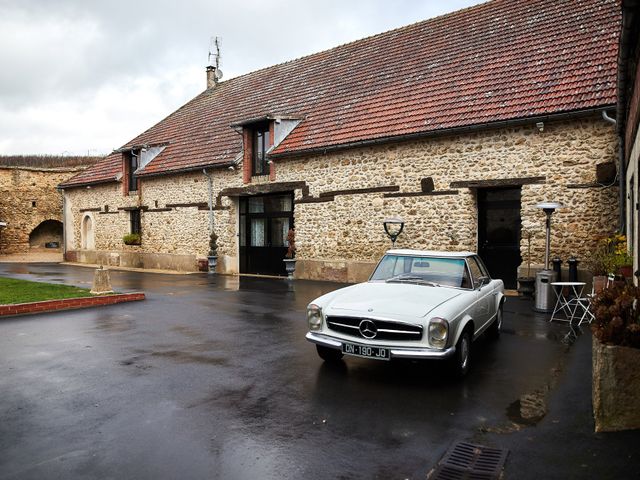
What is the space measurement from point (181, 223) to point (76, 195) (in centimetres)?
954

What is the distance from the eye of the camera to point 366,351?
18.2 ft

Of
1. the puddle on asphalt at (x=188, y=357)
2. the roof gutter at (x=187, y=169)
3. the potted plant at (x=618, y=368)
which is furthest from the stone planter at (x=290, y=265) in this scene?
the potted plant at (x=618, y=368)

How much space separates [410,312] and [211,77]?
79.1 feet

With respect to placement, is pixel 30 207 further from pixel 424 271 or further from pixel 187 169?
pixel 424 271

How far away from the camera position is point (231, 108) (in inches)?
869

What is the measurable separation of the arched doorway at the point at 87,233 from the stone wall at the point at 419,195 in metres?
7.93

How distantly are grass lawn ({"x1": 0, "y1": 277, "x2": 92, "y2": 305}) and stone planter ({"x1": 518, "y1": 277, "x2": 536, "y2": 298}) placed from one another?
9802 millimetres

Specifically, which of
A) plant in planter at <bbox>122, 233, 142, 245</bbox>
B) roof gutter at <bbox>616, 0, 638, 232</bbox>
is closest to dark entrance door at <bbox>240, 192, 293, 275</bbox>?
A: plant in planter at <bbox>122, 233, 142, 245</bbox>

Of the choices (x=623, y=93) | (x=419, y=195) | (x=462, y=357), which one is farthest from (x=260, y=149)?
(x=462, y=357)

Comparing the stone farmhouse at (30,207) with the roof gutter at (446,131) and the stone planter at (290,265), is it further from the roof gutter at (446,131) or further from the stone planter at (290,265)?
the roof gutter at (446,131)

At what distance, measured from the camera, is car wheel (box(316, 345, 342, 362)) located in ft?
20.7

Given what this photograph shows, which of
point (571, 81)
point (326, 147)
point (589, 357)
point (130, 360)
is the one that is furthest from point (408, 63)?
point (130, 360)

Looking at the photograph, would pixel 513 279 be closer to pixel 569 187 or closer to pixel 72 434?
pixel 569 187

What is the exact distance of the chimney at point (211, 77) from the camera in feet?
87.6
